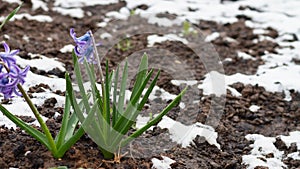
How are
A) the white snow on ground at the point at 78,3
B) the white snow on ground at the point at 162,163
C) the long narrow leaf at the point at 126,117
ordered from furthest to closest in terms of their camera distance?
the white snow on ground at the point at 78,3 < the white snow on ground at the point at 162,163 < the long narrow leaf at the point at 126,117

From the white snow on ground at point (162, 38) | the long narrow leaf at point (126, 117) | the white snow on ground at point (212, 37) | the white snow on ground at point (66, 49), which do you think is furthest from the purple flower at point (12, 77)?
the white snow on ground at point (212, 37)

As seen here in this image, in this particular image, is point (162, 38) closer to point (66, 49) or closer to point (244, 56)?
point (244, 56)

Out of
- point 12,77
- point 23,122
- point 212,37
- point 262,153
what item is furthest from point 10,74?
point 212,37

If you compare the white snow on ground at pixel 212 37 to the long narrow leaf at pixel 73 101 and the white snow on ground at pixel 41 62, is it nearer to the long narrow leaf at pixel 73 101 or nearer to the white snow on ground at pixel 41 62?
the white snow on ground at pixel 41 62

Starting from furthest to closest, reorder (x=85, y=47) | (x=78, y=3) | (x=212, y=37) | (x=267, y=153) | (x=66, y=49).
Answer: (x=78, y=3) < (x=212, y=37) < (x=66, y=49) < (x=267, y=153) < (x=85, y=47)

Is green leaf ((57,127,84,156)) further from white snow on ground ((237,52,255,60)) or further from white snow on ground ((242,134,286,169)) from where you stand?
white snow on ground ((237,52,255,60))

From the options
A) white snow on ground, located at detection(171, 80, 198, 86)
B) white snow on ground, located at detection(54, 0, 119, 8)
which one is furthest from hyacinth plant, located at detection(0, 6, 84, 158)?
white snow on ground, located at detection(54, 0, 119, 8)
